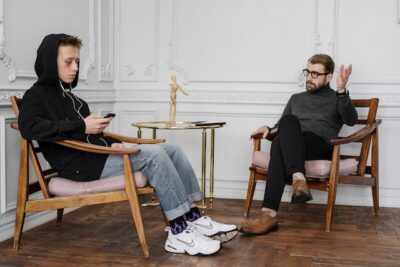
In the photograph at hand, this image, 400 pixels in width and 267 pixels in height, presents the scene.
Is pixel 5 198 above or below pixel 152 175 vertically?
below

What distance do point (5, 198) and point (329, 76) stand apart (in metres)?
2.23

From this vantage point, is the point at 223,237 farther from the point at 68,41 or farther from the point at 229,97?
the point at 229,97

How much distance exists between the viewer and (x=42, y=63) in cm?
284

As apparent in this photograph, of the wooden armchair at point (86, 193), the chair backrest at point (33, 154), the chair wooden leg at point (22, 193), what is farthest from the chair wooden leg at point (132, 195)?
the chair wooden leg at point (22, 193)

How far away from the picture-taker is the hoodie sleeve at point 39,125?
264 centimetres

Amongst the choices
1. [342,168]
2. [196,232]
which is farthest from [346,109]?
[196,232]

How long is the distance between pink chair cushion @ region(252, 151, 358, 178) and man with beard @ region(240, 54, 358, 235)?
76 millimetres

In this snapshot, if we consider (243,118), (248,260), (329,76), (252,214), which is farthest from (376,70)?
(248,260)

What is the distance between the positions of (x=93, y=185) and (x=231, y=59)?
6.32 ft

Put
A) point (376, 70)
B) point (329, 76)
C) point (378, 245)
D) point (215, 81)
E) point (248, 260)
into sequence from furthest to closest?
point (215, 81) < point (376, 70) < point (329, 76) < point (378, 245) < point (248, 260)

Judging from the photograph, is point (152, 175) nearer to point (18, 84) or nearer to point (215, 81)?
point (18, 84)

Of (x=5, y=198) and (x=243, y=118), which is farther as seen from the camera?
(x=243, y=118)

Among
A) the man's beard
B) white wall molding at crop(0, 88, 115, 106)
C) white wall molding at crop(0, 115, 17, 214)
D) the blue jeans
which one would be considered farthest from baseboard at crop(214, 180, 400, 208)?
white wall molding at crop(0, 115, 17, 214)

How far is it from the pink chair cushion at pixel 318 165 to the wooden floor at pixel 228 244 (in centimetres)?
35
